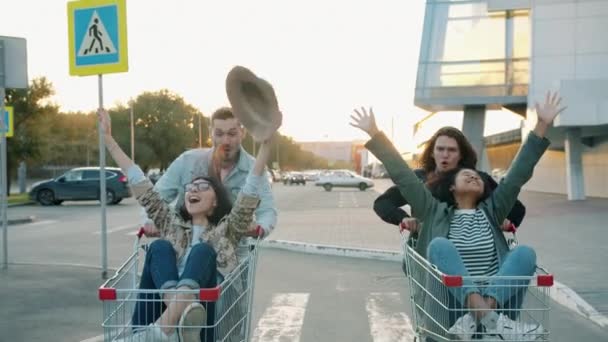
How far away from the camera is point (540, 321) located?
4.08 m

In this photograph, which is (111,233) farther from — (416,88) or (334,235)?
(416,88)

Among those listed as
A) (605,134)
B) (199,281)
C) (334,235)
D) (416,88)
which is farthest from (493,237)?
(605,134)

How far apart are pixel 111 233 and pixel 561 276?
11014 mm

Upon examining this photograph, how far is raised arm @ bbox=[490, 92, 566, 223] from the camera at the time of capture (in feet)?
15.3

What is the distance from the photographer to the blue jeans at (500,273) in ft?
13.0

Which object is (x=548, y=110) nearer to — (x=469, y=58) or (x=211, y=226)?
(x=211, y=226)

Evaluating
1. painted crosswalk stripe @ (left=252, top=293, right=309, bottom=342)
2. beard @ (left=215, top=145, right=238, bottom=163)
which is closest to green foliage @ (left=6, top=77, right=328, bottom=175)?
painted crosswalk stripe @ (left=252, top=293, right=309, bottom=342)

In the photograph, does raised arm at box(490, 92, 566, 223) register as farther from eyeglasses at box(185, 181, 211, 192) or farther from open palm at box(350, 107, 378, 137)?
eyeglasses at box(185, 181, 211, 192)

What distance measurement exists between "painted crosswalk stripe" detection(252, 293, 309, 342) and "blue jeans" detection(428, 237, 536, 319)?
2858 mm

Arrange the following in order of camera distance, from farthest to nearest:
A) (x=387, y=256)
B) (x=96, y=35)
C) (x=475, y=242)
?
(x=387, y=256) < (x=96, y=35) < (x=475, y=242)

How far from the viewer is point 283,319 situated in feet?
25.0

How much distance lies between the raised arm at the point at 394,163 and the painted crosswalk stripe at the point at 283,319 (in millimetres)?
2490

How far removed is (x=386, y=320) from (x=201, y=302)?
13.0 feet

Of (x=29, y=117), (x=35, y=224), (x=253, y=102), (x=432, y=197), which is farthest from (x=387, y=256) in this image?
(x=29, y=117)
